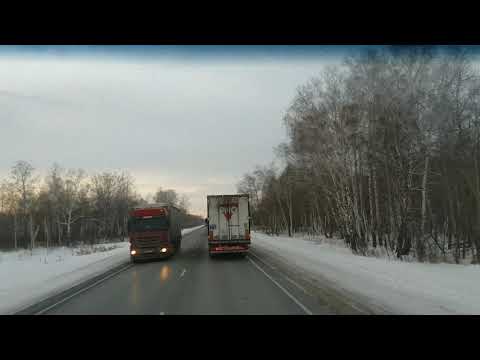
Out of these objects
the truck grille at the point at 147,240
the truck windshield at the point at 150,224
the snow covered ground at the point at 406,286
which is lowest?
the snow covered ground at the point at 406,286

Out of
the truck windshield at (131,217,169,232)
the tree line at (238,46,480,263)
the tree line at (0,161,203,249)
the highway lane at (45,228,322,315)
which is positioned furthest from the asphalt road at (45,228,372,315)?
the tree line at (0,161,203,249)

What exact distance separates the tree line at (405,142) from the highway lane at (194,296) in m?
11.7

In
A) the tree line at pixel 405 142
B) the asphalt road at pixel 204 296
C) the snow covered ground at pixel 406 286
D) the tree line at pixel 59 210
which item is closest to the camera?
the snow covered ground at pixel 406 286

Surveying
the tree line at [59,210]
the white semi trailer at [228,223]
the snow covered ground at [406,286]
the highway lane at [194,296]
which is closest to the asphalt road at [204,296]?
the highway lane at [194,296]

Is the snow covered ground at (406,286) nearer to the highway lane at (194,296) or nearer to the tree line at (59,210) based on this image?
the highway lane at (194,296)

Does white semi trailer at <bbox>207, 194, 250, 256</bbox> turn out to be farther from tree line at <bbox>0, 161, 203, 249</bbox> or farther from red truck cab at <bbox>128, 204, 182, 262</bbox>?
tree line at <bbox>0, 161, 203, 249</bbox>

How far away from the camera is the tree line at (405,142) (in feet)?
68.2

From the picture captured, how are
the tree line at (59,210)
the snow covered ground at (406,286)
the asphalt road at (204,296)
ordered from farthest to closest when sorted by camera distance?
the tree line at (59,210), the asphalt road at (204,296), the snow covered ground at (406,286)

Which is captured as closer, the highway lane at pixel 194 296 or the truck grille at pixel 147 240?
the highway lane at pixel 194 296

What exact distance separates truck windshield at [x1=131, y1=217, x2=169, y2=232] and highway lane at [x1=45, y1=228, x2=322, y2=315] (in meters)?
5.99

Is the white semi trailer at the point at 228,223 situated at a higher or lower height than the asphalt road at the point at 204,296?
higher

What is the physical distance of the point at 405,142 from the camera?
22.4 meters
